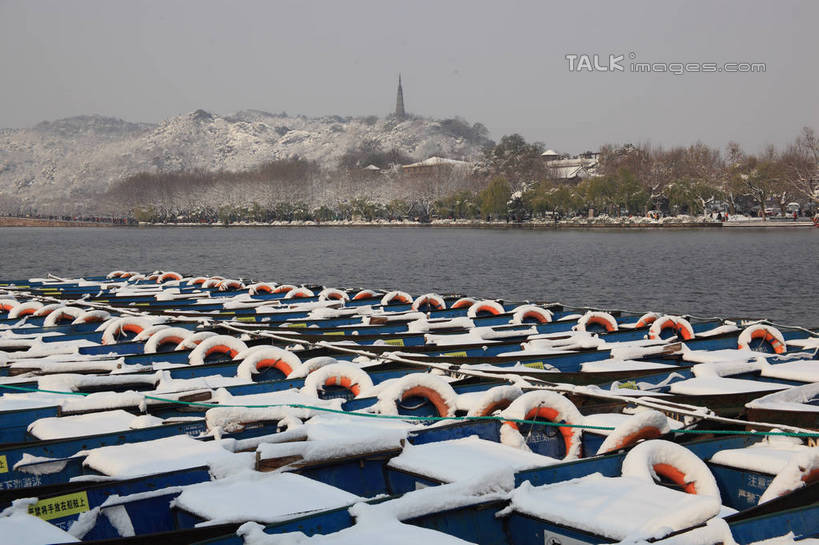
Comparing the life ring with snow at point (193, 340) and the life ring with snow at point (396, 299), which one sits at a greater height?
the life ring with snow at point (193, 340)

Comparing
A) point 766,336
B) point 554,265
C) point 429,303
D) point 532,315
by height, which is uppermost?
point 429,303

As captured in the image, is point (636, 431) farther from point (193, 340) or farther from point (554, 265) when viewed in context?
point (554, 265)

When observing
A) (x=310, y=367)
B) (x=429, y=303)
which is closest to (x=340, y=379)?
(x=310, y=367)

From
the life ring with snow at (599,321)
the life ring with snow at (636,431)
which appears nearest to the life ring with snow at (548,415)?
the life ring with snow at (636,431)

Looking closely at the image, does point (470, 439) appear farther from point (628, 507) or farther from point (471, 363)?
point (471, 363)

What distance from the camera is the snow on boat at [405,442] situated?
5.25m

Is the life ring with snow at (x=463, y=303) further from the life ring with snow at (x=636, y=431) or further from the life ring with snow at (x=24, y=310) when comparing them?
the life ring with snow at (x=636, y=431)

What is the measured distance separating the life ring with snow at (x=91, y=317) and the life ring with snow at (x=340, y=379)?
8.74 m

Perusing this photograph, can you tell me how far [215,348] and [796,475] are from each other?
868 centimetres

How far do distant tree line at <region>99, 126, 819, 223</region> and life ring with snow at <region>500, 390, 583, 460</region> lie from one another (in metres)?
91.2

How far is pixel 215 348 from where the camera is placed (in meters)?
12.3

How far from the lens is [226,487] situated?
5.88m

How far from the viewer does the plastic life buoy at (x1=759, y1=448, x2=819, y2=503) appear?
583 cm

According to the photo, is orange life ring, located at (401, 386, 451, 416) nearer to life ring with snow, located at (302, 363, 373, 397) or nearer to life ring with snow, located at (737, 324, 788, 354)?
life ring with snow, located at (302, 363, 373, 397)
